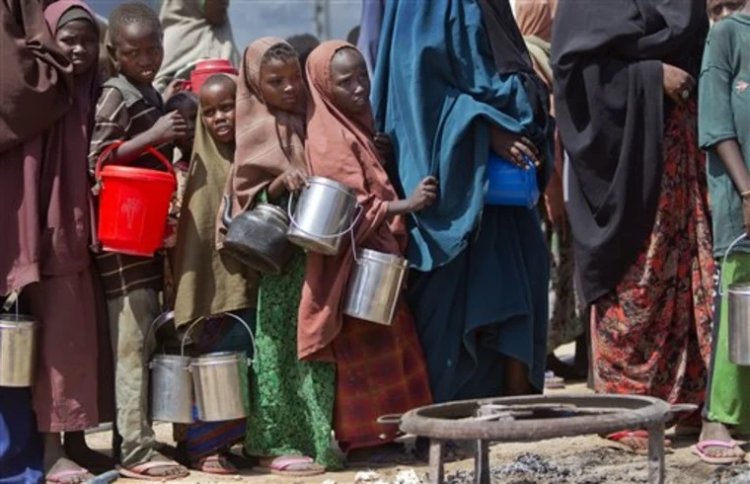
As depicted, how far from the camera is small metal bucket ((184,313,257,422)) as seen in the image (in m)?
5.43

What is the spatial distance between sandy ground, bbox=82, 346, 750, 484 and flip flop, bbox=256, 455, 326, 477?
0.04 metres

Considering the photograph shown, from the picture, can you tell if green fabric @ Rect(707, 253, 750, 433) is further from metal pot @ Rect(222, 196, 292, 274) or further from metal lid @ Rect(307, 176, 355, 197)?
metal pot @ Rect(222, 196, 292, 274)

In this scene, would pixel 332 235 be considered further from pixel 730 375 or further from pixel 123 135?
pixel 730 375

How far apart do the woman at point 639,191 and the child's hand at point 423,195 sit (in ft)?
2.33

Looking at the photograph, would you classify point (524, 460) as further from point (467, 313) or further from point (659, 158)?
point (659, 158)

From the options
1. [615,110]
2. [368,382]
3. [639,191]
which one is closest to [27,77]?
[368,382]

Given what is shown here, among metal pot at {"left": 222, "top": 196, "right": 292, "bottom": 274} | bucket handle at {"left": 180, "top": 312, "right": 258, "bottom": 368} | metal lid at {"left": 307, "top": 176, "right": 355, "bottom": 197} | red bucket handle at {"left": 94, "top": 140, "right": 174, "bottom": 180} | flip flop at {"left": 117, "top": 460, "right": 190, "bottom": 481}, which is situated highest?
red bucket handle at {"left": 94, "top": 140, "right": 174, "bottom": 180}

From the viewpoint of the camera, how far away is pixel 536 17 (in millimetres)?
7949

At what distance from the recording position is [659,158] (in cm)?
574

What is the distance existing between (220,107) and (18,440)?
1511 mm

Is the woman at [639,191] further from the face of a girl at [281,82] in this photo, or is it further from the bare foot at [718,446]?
the face of a girl at [281,82]

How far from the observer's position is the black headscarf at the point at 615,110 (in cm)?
575

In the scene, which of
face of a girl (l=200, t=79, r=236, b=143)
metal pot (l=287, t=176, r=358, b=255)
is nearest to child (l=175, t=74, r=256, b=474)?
face of a girl (l=200, t=79, r=236, b=143)

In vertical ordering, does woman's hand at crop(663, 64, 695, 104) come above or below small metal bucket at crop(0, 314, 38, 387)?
above
